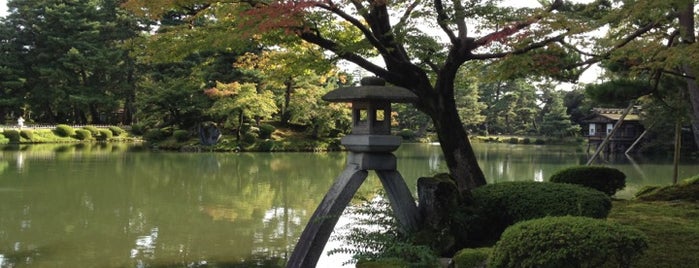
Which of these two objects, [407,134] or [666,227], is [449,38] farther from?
[407,134]

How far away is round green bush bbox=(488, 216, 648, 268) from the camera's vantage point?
3.01m

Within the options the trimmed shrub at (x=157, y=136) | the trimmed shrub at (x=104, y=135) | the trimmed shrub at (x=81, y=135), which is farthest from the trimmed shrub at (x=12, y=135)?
the trimmed shrub at (x=157, y=136)

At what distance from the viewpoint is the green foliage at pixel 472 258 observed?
13.0 feet

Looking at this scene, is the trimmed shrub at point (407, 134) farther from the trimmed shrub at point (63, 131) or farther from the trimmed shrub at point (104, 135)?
the trimmed shrub at point (63, 131)

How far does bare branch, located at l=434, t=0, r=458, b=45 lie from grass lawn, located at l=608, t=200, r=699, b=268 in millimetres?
2762

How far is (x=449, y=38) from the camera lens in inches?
267

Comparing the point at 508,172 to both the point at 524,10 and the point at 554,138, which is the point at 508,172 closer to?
the point at 524,10

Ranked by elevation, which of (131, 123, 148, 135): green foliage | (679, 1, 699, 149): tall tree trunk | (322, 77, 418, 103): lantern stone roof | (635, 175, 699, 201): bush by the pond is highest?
(679, 1, 699, 149): tall tree trunk

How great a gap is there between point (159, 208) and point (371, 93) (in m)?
5.86

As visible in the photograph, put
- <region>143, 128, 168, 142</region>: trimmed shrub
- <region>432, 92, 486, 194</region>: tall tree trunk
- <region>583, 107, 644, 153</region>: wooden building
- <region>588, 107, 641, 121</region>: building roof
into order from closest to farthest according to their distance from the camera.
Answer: <region>432, 92, 486, 194</region>: tall tree trunk < <region>143, 128, 168, 142</region>: trimmed shrub < <region>583, 107, 644, 153</region>: wooden building < <region>588, 107, 641, 121</region>: building roof

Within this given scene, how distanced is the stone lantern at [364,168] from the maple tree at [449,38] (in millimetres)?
1538

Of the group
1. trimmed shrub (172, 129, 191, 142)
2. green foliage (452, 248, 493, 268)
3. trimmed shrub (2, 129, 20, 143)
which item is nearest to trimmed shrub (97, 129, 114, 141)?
Result: trimmed shrub (2, 129, 20, 143)

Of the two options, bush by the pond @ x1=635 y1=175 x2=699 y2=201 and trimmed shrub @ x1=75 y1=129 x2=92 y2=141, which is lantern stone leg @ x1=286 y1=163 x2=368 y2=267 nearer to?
bush by the pond @ x1=635 y1=175 x2=699 y2=201

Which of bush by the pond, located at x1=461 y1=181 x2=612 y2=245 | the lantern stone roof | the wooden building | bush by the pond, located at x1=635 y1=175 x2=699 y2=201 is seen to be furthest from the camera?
the wooden building
